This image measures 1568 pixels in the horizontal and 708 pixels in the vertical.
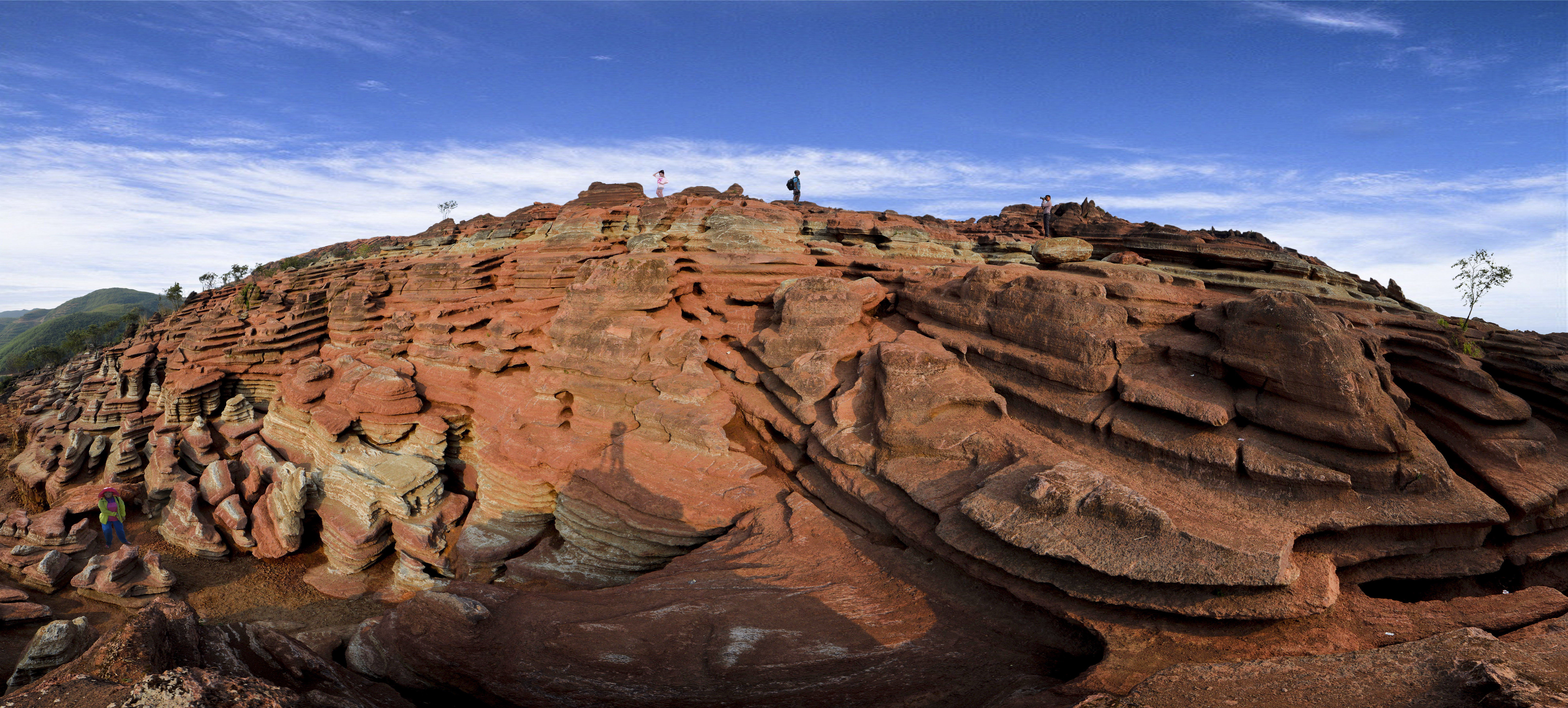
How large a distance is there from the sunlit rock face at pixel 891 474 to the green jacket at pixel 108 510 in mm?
1046

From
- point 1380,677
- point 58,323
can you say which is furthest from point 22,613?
point 58,323

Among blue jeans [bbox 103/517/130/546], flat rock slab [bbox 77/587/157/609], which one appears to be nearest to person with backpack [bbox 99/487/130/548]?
blue jeans [bbox 103/517/130/546]

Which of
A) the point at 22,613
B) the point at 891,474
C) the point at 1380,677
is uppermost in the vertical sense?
the point at 891,474

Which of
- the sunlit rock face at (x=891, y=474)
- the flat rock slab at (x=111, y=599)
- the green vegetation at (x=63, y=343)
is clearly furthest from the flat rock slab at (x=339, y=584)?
the green vegetation at (x=63, y=343)

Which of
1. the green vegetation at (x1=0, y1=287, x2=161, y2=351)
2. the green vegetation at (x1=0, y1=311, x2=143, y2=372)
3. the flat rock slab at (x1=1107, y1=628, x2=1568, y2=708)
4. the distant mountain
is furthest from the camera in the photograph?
the green vegetation at (x1=0, y1=287, x2=161, y2=351)

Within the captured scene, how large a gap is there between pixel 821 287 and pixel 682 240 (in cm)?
899

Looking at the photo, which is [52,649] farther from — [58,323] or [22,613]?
[58,323]

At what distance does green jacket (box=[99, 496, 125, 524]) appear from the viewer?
56.0 feet

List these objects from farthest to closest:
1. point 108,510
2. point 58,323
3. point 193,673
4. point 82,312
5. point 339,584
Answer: point 82,312 < point 58,323 < point 108,510 < point 339,584 < point 193,673

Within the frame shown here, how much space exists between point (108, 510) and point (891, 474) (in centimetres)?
2355

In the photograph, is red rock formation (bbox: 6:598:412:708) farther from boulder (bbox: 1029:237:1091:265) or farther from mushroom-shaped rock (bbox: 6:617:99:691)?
boulder (bbox: 1029:237:1091:265)

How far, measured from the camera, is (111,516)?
17094 millimetres

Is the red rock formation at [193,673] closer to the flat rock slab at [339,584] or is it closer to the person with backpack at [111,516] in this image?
the flat rock slab at [339,584]

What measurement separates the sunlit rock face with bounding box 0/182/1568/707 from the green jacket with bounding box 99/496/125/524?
1.05 metres
